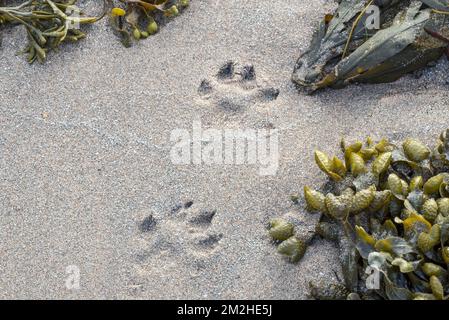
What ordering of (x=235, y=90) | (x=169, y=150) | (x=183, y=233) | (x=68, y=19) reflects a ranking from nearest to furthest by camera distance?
(x=183, y=233) → (x=169, y=150) → (x=235, y=90) → (x=68, y=19)

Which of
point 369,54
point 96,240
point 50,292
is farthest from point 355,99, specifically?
point 50,292

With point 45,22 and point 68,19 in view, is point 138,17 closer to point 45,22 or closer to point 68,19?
point 68,19

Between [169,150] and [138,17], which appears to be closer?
[169,150]

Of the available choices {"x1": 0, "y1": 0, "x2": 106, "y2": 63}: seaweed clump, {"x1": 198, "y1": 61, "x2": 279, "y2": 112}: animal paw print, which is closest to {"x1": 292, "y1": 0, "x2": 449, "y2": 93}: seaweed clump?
{"x1": 198, "y1": 61, "x2": 279, "y2": 112}: animal paw print

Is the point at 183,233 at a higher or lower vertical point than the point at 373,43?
lower

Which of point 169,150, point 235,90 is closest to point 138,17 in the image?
point 235,90

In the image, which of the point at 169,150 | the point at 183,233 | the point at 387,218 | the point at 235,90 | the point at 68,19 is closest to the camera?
the point at 387,218

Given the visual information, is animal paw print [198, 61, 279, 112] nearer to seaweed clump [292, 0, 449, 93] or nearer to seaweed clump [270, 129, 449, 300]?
seaweed clump [292, 0, 449, 93]
